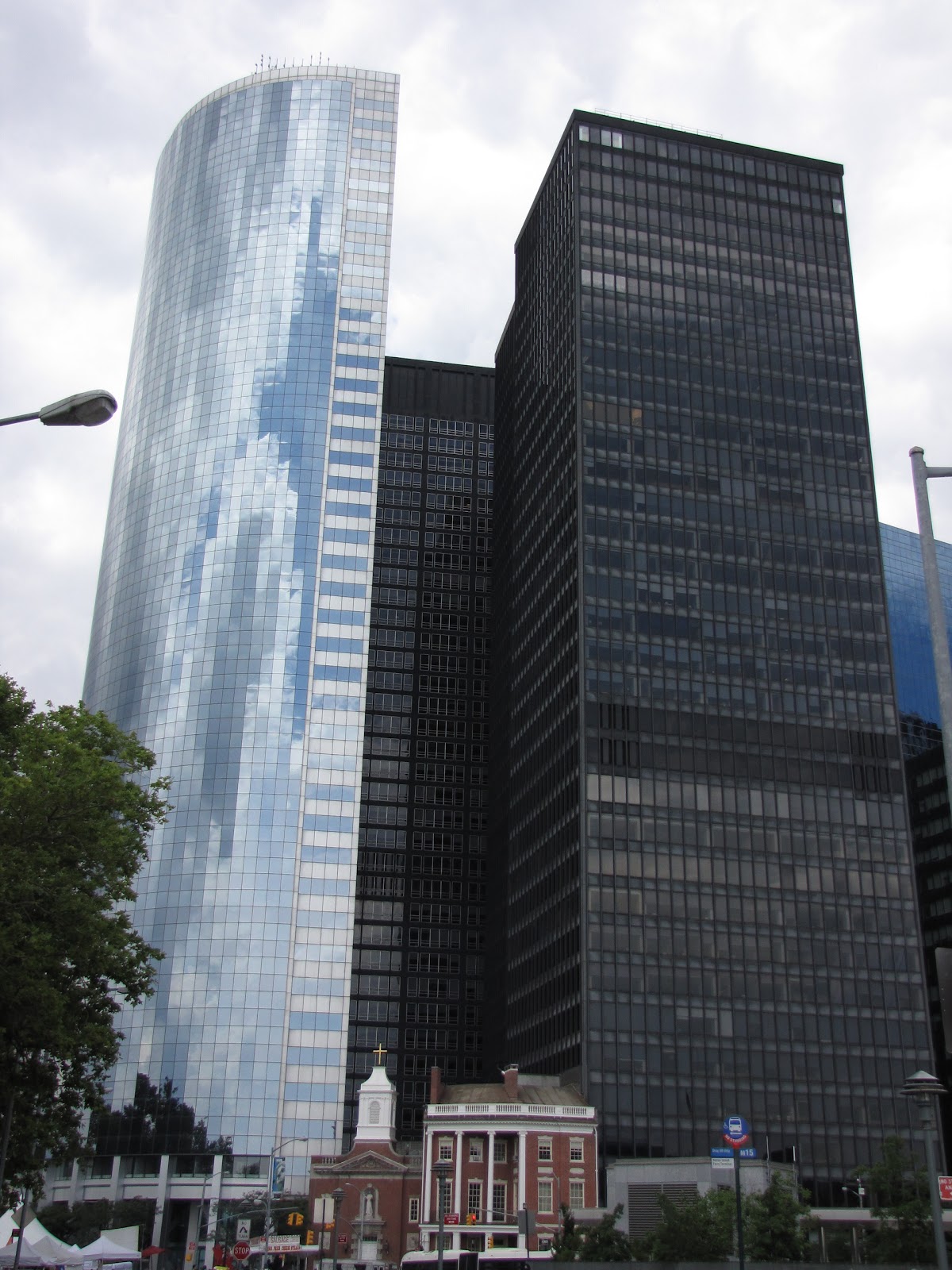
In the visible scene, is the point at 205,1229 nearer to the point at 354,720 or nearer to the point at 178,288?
the point at 354,720

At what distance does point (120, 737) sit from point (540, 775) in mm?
93635

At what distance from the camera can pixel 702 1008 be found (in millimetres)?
123625

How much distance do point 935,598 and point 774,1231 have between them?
66422mm

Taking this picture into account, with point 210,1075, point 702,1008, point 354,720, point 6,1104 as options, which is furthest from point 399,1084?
point 6,1104

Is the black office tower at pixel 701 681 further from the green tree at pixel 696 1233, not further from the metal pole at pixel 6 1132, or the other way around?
the metal pole at pixel 6 1132

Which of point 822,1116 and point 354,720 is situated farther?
point 354,720

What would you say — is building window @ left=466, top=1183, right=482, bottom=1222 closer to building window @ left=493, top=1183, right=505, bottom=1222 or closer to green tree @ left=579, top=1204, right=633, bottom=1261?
building window @ left=493, top=1183, right=505, bottom=1222

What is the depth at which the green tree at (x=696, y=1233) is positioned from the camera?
76938mm

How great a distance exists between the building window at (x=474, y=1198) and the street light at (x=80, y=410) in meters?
102

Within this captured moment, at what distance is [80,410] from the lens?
24422 millimetres

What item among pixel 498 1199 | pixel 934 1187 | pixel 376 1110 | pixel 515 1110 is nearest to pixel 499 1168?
pixel 498 1199

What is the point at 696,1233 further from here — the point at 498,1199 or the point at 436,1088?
the point at 436,1088

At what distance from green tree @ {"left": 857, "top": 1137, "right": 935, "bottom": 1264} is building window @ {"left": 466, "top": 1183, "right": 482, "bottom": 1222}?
35.0 m

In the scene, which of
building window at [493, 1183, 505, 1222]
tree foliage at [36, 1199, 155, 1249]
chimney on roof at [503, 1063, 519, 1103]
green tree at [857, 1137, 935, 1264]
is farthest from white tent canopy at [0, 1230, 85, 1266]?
tree foliage at [36, 1199, 155, 1249]
